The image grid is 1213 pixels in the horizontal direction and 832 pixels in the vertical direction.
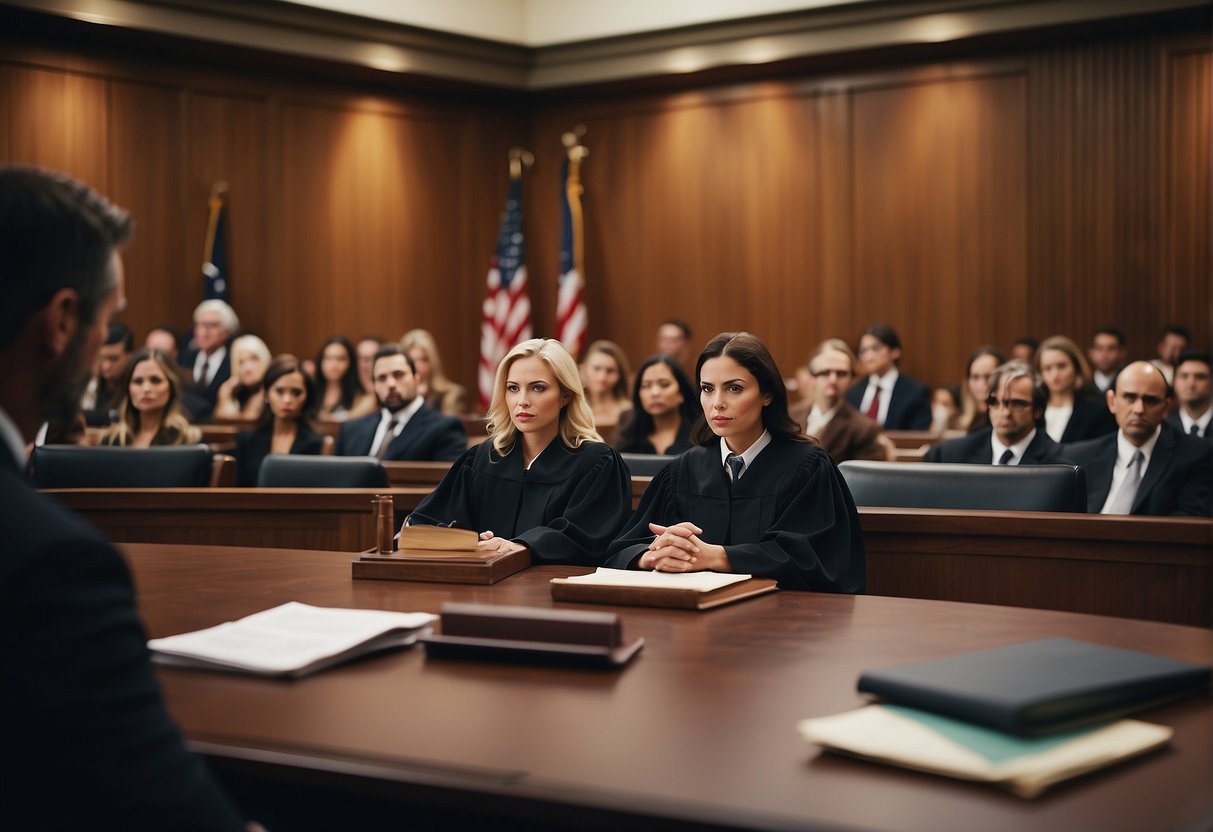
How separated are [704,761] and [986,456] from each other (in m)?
4.57

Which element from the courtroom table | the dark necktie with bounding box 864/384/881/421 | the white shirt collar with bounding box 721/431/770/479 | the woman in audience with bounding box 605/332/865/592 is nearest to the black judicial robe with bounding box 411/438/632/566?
the woman in audience with bounding box 605/332/865/592

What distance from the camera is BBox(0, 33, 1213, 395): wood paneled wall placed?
34.2ft

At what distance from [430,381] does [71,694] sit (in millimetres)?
8139

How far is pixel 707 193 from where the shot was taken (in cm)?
1216

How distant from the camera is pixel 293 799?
2.10 meters

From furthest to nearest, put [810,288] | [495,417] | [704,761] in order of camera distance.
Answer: [810,288] → [495,417] → [704,761]

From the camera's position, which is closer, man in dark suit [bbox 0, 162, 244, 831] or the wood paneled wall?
man in dark suit [bbox 0, 162, 244, 831]

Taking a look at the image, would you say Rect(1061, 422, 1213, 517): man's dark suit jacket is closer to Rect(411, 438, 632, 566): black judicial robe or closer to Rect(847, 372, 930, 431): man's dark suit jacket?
Rect(411, 438, 632, 566): black judicial robe

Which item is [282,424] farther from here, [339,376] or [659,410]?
[339,376]

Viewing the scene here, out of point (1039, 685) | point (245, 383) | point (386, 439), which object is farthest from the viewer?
point (245, 383)

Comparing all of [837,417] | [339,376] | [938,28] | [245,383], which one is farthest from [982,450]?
[339,376]

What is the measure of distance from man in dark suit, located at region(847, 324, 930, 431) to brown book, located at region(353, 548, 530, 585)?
7.14 metres

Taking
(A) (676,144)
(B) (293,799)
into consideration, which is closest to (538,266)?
(A) (676,144)

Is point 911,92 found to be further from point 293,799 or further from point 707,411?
point 293,799
